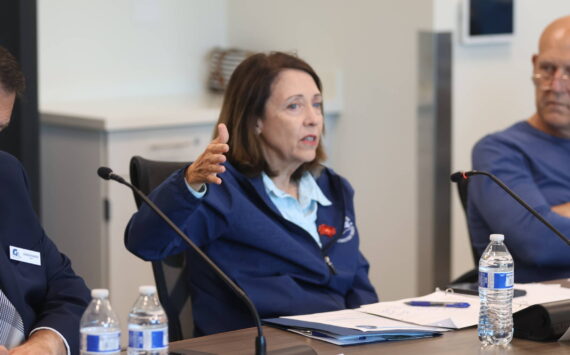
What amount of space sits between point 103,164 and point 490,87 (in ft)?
4.86

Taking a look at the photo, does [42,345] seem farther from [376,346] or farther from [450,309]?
[450,309]

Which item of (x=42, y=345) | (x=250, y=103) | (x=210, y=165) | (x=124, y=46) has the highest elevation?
(x=124, y=46)

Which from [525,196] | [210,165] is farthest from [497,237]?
[525,196]

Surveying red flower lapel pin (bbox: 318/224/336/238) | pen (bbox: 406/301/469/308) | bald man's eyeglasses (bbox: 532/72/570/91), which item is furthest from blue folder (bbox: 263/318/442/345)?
bald man's eyeglasses (bbox: 532/72/570/91)

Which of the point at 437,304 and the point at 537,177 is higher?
the point at 537,177

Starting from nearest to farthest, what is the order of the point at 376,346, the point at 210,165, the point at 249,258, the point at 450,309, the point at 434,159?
the point at 376,346, the point at 210,165, the point at 450,309, the point at 249,258, the point at 434,159

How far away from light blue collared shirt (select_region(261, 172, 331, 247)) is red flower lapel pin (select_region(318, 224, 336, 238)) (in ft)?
0.04

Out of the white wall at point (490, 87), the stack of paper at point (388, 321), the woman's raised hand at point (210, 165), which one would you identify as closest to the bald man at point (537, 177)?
the stack of paper at point (388, 321)

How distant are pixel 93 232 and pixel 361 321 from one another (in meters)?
1.89

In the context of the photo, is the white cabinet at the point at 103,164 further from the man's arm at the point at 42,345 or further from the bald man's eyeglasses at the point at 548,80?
the man's arm at the point at 42,345

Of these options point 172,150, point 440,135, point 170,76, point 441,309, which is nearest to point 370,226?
point 440,135

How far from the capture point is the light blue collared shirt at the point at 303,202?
2.46 meters

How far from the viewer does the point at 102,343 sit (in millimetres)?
1479

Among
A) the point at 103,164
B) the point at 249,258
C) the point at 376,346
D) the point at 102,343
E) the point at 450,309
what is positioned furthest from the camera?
the point at 103,164
